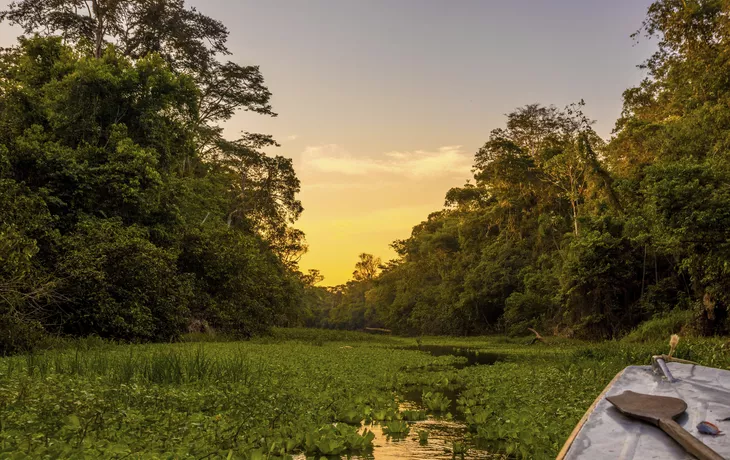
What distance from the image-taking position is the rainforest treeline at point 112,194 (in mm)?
14508

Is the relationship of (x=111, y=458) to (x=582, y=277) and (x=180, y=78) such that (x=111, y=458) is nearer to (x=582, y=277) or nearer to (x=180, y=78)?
(x=180, y=78)

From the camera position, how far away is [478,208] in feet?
153

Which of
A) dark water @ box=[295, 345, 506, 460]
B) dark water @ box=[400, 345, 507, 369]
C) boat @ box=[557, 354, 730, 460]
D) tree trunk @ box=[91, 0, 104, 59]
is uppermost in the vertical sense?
tree trunk @ box=[91, 0, 104, 59]

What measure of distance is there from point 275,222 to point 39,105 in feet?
60.4

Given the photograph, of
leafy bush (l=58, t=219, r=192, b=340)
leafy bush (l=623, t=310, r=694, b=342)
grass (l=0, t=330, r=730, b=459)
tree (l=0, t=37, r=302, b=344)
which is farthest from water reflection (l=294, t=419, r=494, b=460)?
leafy bush (l=623, t=310, r=694, b=342)

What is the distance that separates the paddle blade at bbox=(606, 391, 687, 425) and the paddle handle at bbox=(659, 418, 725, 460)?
0.27ft

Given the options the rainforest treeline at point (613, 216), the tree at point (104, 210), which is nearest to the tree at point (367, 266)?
the rainforest treeline at point (613, 216)

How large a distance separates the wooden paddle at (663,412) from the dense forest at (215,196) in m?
11.5

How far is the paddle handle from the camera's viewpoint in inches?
106

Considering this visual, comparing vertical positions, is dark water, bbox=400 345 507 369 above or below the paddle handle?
below

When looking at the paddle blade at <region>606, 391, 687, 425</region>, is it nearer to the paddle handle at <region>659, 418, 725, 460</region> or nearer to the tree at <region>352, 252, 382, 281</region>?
the paddle handle at <region>659, 418, 725, 460</region>

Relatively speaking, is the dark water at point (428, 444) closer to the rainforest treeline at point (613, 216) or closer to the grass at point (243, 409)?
the grass at point (243, 409)

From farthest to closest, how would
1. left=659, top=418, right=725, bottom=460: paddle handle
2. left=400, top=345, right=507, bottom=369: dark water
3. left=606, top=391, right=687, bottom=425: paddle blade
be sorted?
left=400, top=345, right=507, bottom=369: dark water < left=606, top=391, right=687, bottom=425: paddle blade < left=659, top=418, right=725, bottom=460: paddle handle

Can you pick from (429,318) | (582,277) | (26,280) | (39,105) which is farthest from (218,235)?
(429,318)
